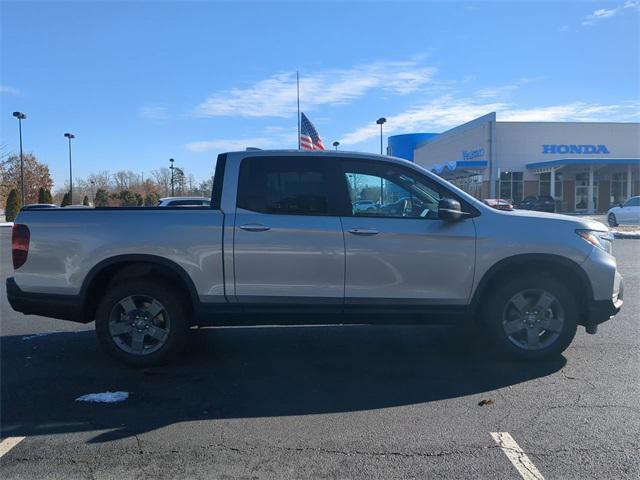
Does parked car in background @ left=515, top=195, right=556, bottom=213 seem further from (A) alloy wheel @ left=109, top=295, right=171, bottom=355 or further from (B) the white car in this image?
(A) alloy wheel @ left=109, top=295, right=171, bottom=355

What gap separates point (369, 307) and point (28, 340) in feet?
13.7

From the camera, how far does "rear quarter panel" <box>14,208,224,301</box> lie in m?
5.04

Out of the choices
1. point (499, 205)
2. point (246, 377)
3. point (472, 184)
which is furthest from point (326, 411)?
point (472, 184)

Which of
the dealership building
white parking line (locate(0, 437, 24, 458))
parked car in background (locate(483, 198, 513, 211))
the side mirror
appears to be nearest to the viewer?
white parking line (locate(0, 437, 24, 458))

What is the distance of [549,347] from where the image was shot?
5262mm

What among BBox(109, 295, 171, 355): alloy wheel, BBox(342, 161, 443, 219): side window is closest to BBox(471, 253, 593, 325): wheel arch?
BBox(342, 161, 443, 219): side window

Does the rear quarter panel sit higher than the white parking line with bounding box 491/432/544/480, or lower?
higher

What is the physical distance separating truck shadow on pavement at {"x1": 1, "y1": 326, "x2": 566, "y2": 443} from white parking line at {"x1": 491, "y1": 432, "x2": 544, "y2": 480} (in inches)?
31.4

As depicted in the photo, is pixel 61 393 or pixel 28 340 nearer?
pixel 61 393

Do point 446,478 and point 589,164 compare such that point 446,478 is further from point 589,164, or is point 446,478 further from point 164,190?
point 164,190

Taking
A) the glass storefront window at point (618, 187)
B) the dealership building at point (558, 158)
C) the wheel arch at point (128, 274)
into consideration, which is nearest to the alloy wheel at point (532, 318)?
the wheel arch at point (128, 274)

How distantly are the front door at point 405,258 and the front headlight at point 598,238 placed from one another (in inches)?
44.2

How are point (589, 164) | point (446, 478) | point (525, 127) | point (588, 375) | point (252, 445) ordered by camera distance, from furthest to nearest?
point (525, 127) < point (589, 164) < point (588, 375) < point (252, 445) < point (446, 478)

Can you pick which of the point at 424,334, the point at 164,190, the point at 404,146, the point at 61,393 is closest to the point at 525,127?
the point at 404,146
